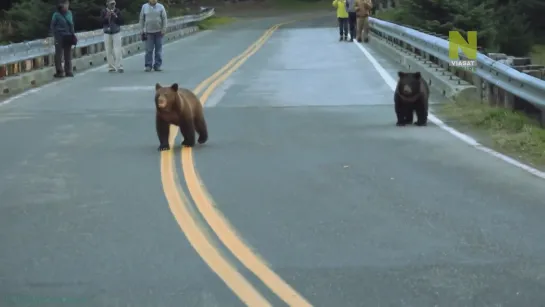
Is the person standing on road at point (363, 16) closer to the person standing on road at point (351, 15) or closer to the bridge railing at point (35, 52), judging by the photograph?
the person standing on road at point (351, 15)

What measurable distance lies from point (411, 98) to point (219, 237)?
6121 mm

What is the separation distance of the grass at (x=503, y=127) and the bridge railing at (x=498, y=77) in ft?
0.90

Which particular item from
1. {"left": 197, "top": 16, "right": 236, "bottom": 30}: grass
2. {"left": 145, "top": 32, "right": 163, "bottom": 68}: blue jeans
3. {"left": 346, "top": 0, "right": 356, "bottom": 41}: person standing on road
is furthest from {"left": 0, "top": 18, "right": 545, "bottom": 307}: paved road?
{"left": 197, "top": 16, "right": 236, "bottom": 30}: grass

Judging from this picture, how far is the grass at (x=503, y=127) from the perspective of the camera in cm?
1098

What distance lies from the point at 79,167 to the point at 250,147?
83.5 inches

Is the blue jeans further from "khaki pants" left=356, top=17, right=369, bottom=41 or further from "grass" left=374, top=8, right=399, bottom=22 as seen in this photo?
"grass" left=374, top=8, right=399, bottom=22

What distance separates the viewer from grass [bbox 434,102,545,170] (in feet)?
36.0

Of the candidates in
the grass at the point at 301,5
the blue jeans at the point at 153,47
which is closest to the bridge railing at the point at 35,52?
the blue jeans at the point at 153,47

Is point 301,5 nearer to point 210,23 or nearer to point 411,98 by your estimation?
point 210,23

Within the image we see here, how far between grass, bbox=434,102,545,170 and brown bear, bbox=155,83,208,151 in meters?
3.45

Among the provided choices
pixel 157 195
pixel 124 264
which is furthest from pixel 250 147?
pixel 124 264

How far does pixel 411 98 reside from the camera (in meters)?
12.6

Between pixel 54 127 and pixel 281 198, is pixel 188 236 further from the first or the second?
pixel 54 127

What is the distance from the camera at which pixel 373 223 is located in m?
7.44
